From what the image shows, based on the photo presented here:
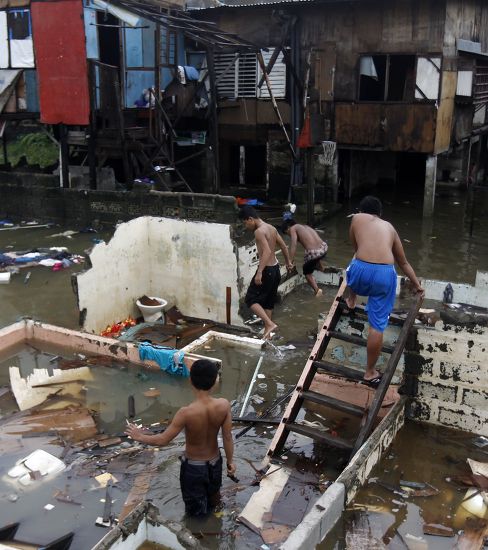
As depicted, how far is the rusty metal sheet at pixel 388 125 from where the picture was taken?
15.0 m

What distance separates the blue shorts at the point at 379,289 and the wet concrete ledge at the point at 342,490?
3.06 ft

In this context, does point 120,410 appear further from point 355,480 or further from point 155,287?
point 155,287

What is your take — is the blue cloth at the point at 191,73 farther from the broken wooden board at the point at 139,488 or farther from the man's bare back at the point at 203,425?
the man's bare back at the point at 203,425

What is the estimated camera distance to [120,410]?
6.51 meters

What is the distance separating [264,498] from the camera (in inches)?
192

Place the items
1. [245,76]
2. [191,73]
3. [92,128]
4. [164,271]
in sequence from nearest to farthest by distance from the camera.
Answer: [164,271], [92,128], [191,73], [245,76]

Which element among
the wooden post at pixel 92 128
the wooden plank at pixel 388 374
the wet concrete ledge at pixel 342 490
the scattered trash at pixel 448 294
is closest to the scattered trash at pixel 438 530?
the wet concrete ledge at pixel 342 490

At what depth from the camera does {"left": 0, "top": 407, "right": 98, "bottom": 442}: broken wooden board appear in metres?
5.92

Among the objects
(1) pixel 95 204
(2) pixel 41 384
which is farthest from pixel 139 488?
(1) pixel 95 204

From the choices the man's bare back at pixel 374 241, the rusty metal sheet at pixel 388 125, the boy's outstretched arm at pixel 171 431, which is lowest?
the boy's outstretched arm at pixel 171 431

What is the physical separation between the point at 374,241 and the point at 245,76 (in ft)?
44.0

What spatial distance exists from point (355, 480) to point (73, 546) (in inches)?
88.3

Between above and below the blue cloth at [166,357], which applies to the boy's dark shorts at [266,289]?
above

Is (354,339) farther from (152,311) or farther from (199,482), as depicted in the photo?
(152,311)
